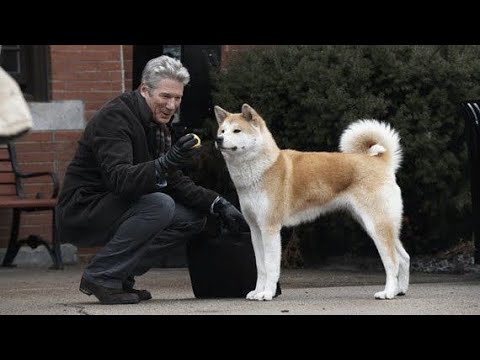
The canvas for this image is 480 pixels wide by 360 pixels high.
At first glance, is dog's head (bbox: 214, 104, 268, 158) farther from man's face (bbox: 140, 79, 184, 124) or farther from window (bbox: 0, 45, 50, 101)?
window (bbox: 0, 45, 50, 101)

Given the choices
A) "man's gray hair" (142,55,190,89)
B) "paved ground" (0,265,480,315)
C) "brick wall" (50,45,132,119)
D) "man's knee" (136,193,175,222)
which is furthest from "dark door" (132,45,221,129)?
"man's knee" (136,193,175,222)

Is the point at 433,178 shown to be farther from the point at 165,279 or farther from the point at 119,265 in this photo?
the point at 119,265

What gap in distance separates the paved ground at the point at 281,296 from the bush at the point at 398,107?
19.2 inches

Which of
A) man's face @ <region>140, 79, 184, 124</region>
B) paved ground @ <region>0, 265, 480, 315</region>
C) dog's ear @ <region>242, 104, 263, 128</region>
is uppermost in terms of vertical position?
man's face @ <region>140, 79, 184, 124</region>

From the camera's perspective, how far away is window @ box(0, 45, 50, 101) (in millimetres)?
9680

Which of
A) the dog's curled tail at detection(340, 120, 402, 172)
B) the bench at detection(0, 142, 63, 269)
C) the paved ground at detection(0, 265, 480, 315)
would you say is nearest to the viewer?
the paved ground at detection(0, 265, 480, 315)

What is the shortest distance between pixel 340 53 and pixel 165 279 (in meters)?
2.30

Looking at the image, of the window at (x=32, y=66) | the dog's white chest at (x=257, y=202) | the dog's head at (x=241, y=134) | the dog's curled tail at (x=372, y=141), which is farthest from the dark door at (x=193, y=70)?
the dog's white chest at (x=257, y=202)

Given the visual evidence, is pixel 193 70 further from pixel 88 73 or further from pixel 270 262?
pixel 270 262

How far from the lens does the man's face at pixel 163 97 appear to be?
6375mm

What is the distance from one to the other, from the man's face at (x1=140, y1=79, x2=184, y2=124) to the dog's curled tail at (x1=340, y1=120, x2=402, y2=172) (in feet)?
4.32

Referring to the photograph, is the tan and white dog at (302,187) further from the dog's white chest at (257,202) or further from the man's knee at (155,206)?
the man's knee at (155,206)

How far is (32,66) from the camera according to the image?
972cm

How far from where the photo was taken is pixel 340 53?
8.61 metres
